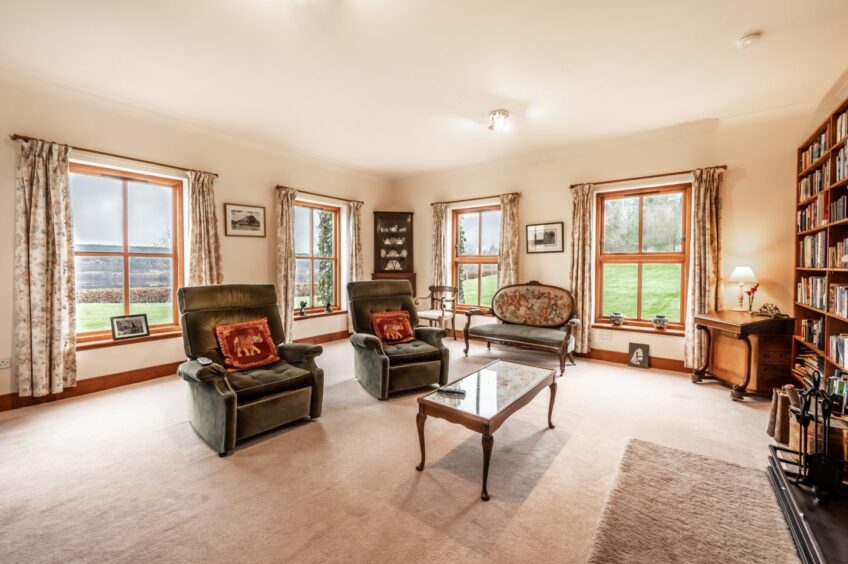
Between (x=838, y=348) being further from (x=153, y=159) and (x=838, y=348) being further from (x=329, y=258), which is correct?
(x=153, y=159)

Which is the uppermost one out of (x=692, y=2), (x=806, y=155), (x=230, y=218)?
(x=692, y=2)

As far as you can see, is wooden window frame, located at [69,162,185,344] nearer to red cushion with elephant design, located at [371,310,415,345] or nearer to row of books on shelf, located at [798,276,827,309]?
red cushion with elephant design, located at [371,310,415,345]

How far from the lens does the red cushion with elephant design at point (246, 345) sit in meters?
2.93

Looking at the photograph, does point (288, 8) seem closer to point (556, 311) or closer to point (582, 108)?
point (582, 108)

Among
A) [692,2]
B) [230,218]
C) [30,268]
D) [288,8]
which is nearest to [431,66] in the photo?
[288,8]

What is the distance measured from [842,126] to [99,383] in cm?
684

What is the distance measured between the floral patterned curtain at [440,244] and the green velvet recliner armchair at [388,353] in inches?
87.6

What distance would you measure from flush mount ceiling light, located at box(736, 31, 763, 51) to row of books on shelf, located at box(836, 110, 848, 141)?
0.83 m

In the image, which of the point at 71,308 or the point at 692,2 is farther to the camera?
the point at 71,308

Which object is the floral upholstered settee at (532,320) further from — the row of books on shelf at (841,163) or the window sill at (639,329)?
the row of books on shelf at (841,163)

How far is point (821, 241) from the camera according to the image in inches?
120

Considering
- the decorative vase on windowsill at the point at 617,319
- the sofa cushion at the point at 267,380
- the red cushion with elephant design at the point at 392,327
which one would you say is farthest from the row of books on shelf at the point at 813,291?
the sofa cushion at the point at 267,380

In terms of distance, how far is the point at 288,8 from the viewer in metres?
2.35

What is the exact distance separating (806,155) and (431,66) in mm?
3639
